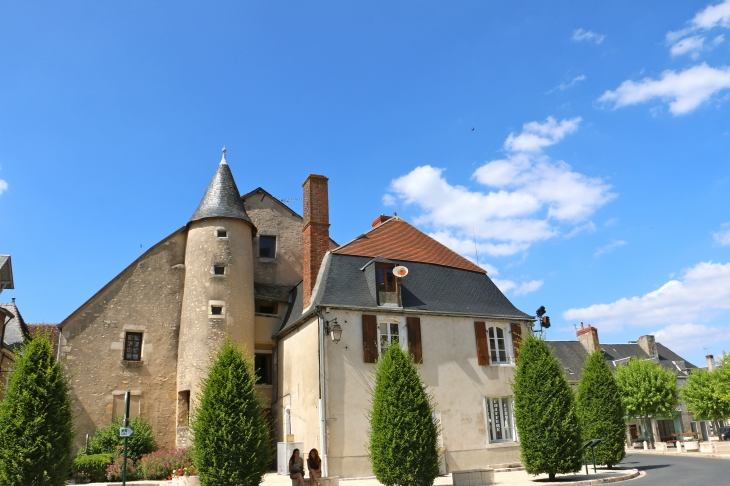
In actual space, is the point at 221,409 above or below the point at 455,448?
above

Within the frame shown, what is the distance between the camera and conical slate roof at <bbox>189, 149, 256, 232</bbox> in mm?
22891

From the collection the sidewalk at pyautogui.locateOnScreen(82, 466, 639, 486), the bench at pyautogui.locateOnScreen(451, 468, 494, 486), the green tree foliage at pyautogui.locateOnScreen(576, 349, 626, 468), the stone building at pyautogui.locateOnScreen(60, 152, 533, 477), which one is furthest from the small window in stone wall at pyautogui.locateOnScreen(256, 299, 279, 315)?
the green tree foliage at pyautogui.locateOnScreen(576, 349, 626, 468)

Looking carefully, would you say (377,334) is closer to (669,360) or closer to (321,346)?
(321,346)

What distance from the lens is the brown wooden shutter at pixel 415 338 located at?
62.2 ft

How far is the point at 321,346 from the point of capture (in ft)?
58.0

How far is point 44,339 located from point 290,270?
42.9 ft

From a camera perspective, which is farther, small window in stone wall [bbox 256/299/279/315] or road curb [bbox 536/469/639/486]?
small window in stone wall [bbox 256/299/279/315]

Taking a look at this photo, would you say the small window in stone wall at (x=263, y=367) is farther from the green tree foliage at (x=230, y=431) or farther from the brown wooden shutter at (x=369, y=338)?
the green tree foliage at (x=230, y=431)

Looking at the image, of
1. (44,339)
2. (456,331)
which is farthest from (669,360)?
(44,339)

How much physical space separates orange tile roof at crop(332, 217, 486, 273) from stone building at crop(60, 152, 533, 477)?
0.06 meters

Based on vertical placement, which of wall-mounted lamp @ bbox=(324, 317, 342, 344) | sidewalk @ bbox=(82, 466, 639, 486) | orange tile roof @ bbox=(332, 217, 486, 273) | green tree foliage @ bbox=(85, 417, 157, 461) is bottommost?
sidewalk @ bbox=(82, 466, 639, 486)

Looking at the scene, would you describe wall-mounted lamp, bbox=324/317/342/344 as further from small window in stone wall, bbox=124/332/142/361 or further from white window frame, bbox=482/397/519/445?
small window in stone wall, bbox=124/332/142/361

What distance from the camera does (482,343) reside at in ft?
66.9

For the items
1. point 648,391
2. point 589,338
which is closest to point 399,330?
point 648,391
